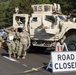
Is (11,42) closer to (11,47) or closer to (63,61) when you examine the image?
(11,47)

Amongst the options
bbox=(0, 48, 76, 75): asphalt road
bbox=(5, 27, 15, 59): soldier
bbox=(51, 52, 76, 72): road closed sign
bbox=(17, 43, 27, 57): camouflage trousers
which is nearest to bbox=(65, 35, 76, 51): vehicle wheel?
bbox=(0, 48, 76, 75): asphalt road

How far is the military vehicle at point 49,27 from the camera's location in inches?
645

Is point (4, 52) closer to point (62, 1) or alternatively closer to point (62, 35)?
point (62, 35)

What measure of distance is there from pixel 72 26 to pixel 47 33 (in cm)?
133

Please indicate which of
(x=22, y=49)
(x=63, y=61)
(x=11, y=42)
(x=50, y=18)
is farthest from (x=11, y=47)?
(x=63, y=61)

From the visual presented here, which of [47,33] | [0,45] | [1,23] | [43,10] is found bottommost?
[1,23]

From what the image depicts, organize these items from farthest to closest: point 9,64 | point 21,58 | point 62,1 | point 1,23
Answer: point 1,23 < point 62,1 < point 21,58 < point 9,64

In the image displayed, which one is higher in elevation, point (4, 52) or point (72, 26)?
point (72, 26)

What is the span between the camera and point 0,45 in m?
19.9

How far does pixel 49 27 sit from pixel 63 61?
17.2 ft

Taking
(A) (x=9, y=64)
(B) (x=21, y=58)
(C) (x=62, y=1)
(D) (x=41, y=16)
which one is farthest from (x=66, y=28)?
(C) (x=62, y=1)

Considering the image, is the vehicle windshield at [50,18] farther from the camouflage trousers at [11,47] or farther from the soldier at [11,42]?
the camouflage trousers at [11,47]

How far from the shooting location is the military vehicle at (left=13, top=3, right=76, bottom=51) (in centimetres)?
1638

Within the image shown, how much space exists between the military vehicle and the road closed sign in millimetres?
4393
